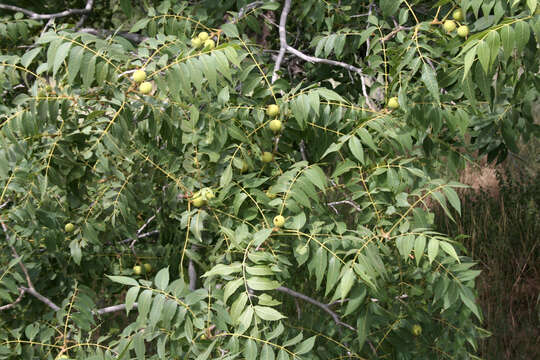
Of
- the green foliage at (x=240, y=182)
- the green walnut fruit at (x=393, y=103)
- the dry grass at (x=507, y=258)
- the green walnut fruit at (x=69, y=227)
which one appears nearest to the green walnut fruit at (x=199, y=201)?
the green foliage at (x=240, y=182)

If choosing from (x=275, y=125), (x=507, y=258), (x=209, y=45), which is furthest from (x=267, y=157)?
(x=507, y=258)

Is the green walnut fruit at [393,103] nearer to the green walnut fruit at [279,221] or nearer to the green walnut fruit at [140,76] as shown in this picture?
the green walnut fruit at [279,221]

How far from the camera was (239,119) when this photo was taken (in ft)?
6.51

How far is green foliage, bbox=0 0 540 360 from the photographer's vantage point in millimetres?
1622

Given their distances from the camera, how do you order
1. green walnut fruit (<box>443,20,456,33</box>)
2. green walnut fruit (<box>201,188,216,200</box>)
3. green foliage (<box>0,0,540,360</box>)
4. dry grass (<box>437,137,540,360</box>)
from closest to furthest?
green foliage (<box>0,0,540,360</box>)
green walnut fruit (<box>201,188,216,200</box>)
green walnut fruit (<box>443,20,456,33</box>)
dry grass (<box>437,137,540,360</box>)

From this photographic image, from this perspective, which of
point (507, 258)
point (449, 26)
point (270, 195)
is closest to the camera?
point (270, 195)

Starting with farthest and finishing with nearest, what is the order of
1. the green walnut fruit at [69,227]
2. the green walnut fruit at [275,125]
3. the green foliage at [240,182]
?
the green walnut fruit at [69,227] → the green walnut fruit at [275,125] → the green foliage at [240,182]

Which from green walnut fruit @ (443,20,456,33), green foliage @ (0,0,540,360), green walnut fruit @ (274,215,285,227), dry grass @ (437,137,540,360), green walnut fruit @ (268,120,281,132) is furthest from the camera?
dry grass @ (437,137,540,360)

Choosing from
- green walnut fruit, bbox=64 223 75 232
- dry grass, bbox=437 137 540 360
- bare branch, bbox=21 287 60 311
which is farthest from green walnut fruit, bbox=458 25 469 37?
dry grass, bbox=437 137 540 360

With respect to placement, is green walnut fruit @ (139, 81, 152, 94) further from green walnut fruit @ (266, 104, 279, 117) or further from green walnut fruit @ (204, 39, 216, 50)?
green walnut fruit @ (266, 104, 279, 117)

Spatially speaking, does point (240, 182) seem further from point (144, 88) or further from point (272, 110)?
point (144, 88)

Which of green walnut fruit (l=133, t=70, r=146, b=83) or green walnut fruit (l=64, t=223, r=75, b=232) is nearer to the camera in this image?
green walnut fruit (l=133, t=70, r=146, b=83)

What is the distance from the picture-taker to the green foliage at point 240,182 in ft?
5.32

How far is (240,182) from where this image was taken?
1.94 meters
